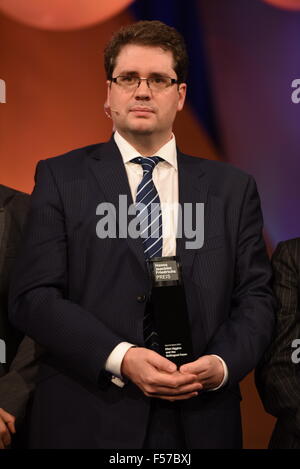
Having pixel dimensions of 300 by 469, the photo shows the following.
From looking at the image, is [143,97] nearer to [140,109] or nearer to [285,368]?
[140,109]

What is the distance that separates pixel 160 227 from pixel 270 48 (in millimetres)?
1281

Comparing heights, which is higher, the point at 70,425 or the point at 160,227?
the point at 160,227

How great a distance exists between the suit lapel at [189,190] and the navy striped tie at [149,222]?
0.26ft

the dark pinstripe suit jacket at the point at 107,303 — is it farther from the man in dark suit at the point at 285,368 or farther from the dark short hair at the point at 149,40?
the dark short hair at the point at 149,40

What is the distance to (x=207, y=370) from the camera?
203 cm

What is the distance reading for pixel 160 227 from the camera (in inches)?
89.0

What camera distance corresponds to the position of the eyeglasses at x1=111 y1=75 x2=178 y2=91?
2381 millimetres

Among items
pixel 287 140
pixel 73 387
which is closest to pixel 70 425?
pixel 73 387

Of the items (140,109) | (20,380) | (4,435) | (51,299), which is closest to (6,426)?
(4,435)

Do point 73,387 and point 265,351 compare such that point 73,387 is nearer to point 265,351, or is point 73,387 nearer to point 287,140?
point 265,351

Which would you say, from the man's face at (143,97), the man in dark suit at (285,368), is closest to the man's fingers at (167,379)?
the man in dark suit at (285,368)

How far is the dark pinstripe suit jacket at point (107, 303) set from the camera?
2.09 meters

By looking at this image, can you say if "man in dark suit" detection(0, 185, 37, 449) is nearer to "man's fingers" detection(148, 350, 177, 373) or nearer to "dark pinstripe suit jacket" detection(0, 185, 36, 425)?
"dark pinstripe suit jacket" detection(0, 185, 36, 425)

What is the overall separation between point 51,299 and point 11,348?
459mm
